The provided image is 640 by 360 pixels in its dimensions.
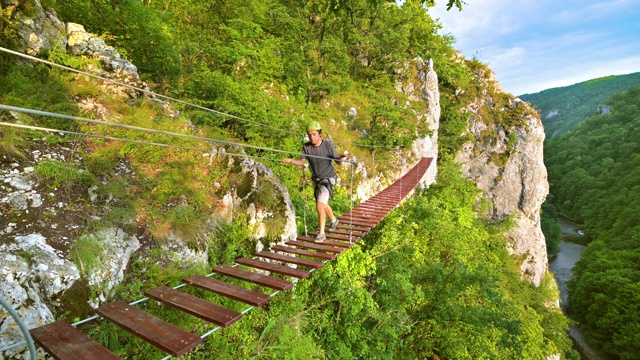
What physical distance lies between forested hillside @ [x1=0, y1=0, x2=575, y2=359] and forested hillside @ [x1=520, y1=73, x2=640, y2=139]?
123m

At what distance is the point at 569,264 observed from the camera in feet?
128

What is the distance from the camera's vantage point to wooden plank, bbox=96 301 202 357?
6.49 feet

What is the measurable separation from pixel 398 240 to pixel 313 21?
1036cm

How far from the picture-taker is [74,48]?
5285 mm

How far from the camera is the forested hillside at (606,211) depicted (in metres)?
23.1

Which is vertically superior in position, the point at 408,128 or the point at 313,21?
the point at 313,21

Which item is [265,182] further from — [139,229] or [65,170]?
[65,170]

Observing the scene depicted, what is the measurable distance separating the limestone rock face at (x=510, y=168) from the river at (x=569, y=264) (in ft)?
26.9

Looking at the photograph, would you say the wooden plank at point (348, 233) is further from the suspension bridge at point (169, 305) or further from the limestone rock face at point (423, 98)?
the limestone rock face at point (423, 98)

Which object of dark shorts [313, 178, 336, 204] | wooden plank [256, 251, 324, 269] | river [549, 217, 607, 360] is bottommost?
river [549, 217, 607, 360]

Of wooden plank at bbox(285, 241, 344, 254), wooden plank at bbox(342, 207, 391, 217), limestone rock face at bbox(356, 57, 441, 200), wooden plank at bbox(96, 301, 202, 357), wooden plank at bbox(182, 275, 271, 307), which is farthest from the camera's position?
limestone rock face at bbox(356, 57, 441, 200)

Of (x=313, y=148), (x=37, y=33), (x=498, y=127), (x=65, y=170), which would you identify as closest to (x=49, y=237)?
(x=65, y=170)

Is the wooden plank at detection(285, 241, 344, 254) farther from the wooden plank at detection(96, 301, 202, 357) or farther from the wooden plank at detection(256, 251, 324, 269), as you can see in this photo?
the wooden plank at detection(96, 301, 202, 357)

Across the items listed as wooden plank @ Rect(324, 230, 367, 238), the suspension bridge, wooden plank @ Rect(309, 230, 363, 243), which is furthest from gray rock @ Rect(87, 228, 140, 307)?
wooden plank @ Rect(324, 230, 367, 238)
